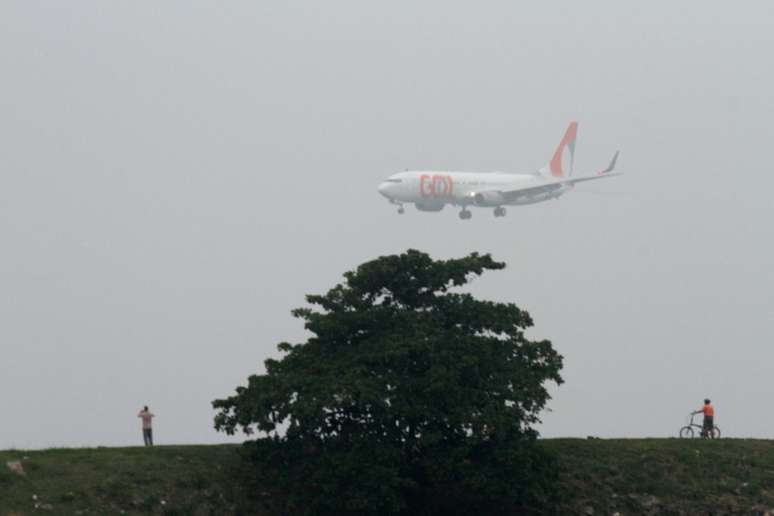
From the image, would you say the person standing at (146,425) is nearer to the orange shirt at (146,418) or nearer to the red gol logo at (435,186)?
the orange shirt at (146,418)

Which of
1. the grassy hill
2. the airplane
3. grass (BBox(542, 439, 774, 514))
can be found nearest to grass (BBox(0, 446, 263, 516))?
the grassy hill

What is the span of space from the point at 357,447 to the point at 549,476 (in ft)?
24.4

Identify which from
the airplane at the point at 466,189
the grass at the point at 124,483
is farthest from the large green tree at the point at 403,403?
the airplane at the point at 466,189

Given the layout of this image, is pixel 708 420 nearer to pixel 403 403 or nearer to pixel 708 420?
pixel 708 420

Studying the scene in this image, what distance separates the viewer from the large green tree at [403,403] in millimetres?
57812

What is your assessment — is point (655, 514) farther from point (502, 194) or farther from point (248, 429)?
point (502, 194)

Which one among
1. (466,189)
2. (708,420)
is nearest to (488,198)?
(466,189)

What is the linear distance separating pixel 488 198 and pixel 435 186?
6464 millimetres

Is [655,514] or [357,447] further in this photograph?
[655,514]

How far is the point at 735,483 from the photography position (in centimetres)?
6369

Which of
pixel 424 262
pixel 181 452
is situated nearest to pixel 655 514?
pixel 424 262

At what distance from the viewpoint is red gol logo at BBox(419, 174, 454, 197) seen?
557 feet

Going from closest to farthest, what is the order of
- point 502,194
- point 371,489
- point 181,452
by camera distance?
point 371,489, point 181,452, point 502,194

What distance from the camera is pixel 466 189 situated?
173625 millimetres
